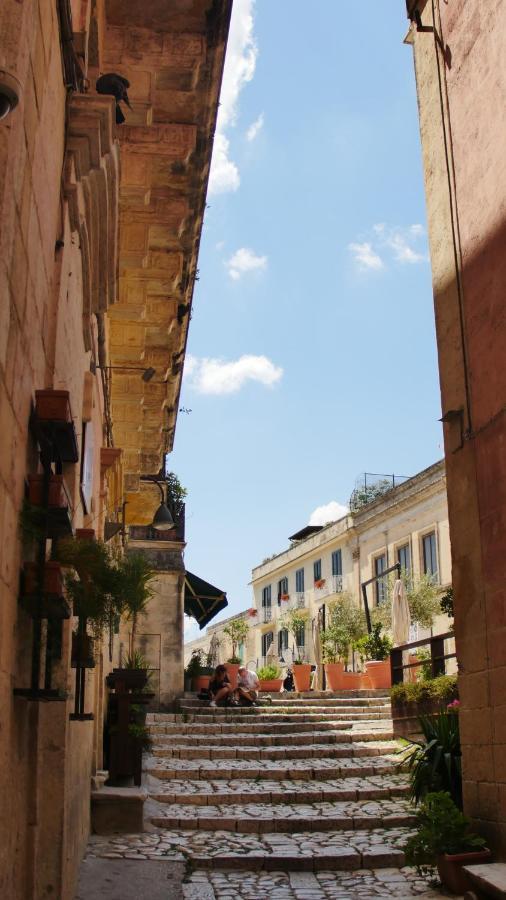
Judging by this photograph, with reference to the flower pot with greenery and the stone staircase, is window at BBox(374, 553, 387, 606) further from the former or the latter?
the stone staircase

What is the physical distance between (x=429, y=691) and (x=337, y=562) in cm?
2771

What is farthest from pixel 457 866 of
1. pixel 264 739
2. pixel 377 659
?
pixel 377 659

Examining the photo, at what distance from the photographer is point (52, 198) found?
483cm


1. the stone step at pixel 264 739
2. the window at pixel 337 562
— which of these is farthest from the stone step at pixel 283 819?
the window at pixel 337 562

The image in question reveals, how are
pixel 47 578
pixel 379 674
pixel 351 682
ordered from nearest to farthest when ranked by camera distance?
pixel 47 578 → pixel 379 674 → pixel 351 682

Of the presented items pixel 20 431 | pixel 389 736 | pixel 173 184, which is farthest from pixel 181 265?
pixel 389 736

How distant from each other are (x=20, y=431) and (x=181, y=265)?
6403 mm

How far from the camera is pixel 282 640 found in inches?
1825

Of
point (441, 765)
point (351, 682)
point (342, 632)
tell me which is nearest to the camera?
point (441, 765)

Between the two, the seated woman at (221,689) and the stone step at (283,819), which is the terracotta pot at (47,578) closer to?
the stone step at (283,819)

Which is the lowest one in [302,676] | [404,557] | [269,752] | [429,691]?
[269,752]

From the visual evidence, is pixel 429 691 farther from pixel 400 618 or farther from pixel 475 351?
pixel 400 618

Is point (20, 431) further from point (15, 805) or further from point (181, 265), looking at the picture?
point (181, 265)

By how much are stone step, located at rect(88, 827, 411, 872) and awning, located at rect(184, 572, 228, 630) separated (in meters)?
15.8
